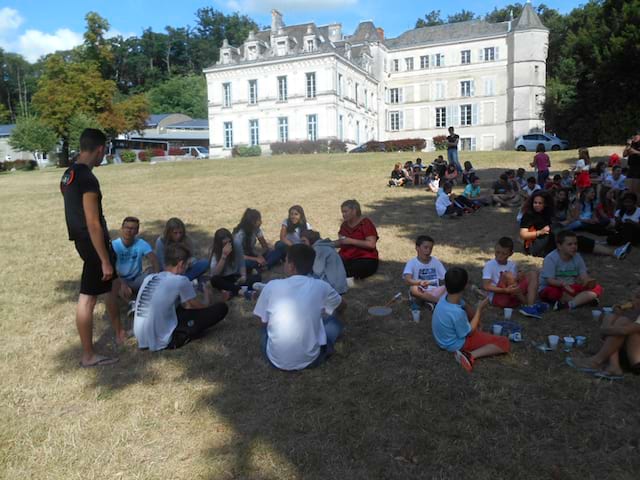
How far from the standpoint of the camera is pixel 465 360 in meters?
4.42

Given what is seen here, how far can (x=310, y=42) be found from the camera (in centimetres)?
4475

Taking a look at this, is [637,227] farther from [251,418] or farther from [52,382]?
[52,382]

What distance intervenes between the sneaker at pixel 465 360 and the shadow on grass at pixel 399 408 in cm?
8

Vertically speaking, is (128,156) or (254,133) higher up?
(254,133)

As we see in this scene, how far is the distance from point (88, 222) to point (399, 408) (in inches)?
116

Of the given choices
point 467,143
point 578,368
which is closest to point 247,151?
point 467,143

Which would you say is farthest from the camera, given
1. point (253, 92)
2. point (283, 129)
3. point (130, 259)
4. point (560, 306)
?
point (253, 92)

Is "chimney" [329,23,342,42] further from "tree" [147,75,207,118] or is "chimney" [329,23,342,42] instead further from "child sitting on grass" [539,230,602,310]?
"child sitting on grass" [539,230,602,310]

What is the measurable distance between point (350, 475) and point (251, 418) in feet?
3.16

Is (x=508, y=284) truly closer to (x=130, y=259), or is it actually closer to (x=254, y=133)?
(x=130, y=259)

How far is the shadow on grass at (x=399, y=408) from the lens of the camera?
319cm

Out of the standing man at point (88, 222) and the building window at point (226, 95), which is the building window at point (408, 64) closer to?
the building window at point (226, 95)

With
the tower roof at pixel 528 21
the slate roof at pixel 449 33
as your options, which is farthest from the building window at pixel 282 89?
the tower roof at pixel 528 21

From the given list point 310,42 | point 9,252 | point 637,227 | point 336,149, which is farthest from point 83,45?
point 637,227
